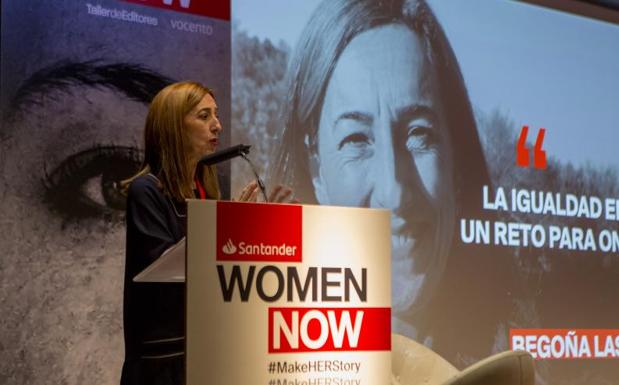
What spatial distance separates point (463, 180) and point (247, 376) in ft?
9.99

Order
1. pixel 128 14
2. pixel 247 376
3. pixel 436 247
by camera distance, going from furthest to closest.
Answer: pixel 436 247 → pixel 128 14 → pixel 247 376

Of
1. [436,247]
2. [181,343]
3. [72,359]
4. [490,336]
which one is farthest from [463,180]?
[181,343]

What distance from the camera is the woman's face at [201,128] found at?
98.0 inches

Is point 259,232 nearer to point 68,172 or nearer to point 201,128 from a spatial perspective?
point 201,128

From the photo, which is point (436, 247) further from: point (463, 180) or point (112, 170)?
point (112, 170)

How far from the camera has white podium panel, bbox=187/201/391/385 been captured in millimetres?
1725

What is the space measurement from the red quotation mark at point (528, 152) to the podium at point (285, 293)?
123 inches

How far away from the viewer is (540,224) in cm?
489

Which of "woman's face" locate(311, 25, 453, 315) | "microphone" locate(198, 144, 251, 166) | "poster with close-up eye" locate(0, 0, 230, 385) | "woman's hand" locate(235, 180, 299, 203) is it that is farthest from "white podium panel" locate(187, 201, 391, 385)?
"woman's face" locate(311, 25, 453, 315)

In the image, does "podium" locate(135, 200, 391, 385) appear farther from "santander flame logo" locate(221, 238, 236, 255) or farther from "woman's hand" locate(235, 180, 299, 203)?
"woman's hand" locate(235, 180, 299, 203)

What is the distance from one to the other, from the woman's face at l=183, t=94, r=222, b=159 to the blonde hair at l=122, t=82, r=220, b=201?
0.05ft

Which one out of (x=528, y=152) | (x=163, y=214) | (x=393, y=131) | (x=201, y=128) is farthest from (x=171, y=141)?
(x=528, y=152)

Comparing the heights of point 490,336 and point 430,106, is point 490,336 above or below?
below

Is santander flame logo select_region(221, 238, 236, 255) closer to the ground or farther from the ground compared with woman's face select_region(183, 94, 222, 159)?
closer to the ground
